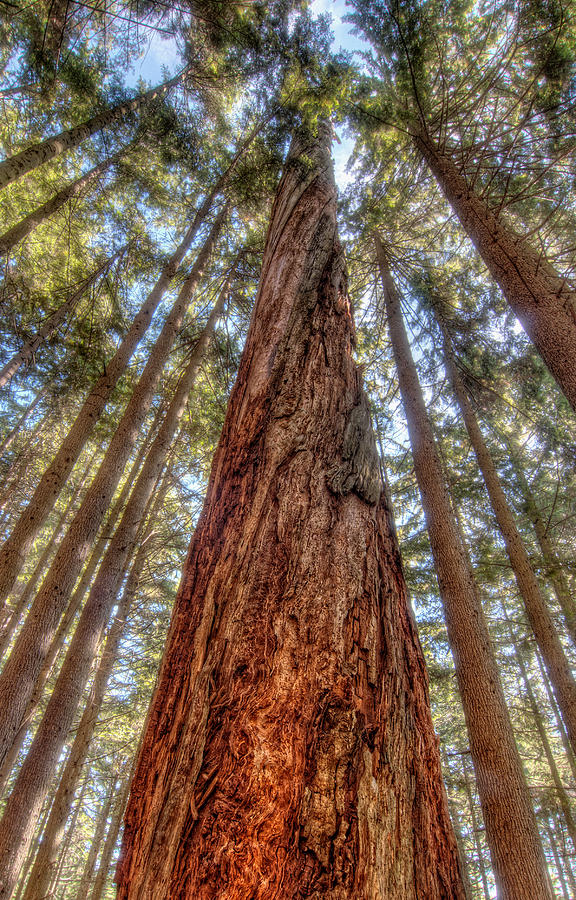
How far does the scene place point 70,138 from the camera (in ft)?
24.4

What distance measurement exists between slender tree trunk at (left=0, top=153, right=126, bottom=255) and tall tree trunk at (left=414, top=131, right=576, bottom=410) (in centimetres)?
662

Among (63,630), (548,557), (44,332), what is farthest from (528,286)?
(63,630)

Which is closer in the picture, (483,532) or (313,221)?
(313,221)

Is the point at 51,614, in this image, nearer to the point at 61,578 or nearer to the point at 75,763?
the point at 61,578

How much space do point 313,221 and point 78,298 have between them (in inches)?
270

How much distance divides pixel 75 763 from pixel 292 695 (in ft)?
23.2

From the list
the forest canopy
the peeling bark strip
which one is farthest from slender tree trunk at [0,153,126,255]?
the peeling bark strip

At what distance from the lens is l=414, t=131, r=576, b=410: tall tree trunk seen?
370cm

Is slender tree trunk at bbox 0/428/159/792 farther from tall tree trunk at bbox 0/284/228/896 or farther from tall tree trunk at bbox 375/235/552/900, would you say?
tall tree trunk at bbox 375/235/552/900

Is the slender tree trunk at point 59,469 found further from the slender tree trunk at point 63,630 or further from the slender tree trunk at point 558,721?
the slender tree trunk at point 558,721

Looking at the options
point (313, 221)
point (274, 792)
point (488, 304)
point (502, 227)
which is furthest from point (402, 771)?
point (488, 304)

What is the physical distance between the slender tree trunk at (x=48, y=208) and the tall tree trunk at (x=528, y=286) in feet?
21.7

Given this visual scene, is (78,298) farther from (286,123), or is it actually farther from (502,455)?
(502,455)

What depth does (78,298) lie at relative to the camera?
7793 millimetres
